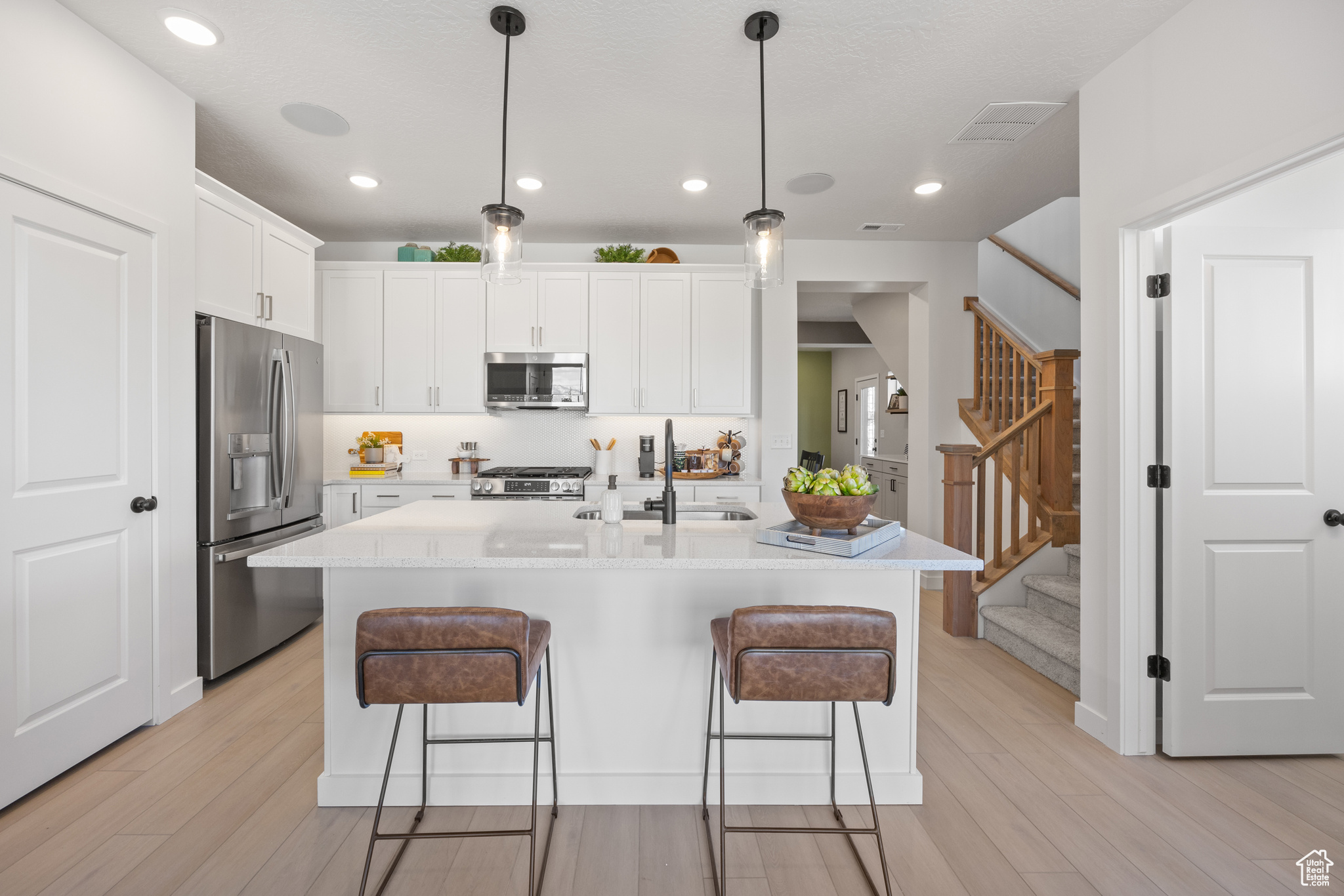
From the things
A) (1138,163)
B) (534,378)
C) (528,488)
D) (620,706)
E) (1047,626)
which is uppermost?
(1138,163)

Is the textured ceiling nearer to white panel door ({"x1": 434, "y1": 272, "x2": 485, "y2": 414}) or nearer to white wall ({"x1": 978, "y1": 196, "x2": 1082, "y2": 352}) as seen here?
white panel door ({"x1": 434, "y1": 272, "x2": 485, "y2": 414})

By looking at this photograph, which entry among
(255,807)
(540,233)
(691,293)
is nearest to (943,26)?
(691,293)

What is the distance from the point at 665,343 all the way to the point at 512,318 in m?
1.12

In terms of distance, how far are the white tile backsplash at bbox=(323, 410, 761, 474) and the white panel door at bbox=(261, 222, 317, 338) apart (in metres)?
1.12

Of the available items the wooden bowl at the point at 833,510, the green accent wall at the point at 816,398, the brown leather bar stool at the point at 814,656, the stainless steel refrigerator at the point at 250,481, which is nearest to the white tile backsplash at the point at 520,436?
the stainless steel refrigerator at the point at 250,481

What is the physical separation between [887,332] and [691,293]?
89.1 inches

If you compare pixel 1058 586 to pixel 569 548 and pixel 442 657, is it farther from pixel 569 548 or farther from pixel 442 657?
pixel 442 657

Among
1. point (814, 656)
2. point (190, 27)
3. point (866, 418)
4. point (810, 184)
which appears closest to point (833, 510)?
point (814, 656)

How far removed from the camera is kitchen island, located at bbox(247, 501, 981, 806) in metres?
2.02

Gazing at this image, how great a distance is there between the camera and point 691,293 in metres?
4.54

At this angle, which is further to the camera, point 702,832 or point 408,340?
point 408,340

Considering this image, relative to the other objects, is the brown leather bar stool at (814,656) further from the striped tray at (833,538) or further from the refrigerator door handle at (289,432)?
the refrigerator door handle at (289,432)

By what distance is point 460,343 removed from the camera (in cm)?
449

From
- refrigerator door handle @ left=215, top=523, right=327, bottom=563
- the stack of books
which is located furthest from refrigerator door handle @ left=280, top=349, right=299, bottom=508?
the stack of books
